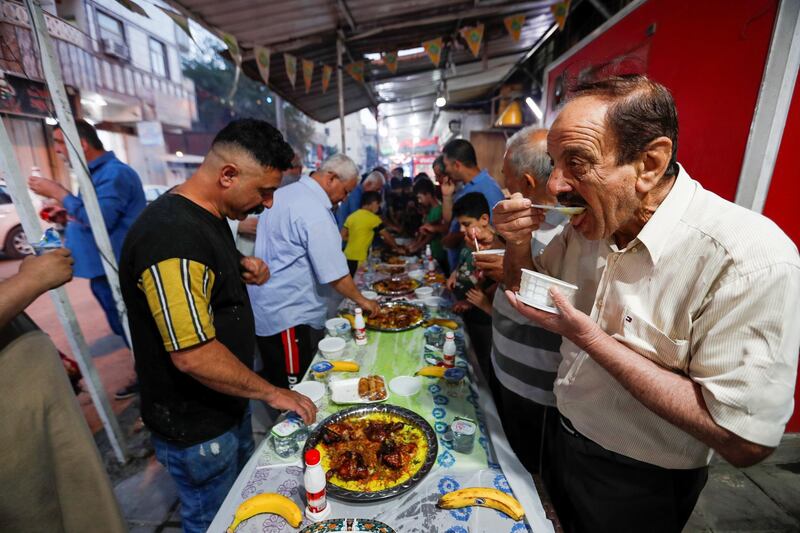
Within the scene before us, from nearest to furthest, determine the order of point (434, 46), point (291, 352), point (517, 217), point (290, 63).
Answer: point (517, 217), point (291, 352), point (290, 63), point (434, 46)

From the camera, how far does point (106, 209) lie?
3461 millimetres

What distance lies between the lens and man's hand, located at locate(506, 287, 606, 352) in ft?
3.59

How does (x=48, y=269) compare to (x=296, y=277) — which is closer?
(x=48, y=269)

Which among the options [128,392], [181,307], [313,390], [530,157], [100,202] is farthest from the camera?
[128,392]

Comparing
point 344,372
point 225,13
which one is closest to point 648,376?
point 344,372

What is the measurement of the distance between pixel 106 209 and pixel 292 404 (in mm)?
3288

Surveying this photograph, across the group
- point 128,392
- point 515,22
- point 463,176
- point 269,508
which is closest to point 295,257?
point 269,508

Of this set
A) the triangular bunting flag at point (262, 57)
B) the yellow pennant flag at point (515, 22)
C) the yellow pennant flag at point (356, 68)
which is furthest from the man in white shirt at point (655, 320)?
the yellow pennant flag at point (356, 68)

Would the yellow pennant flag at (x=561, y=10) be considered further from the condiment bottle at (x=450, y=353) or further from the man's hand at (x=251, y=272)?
the man's hand at (x=251, y=272)

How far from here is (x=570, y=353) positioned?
148 cm

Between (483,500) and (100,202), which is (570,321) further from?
(100,202)

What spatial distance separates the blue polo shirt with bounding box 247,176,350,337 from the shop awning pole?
45.7 inches

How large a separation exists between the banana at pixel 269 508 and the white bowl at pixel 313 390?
63 centimetres

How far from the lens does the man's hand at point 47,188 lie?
3.05 m
